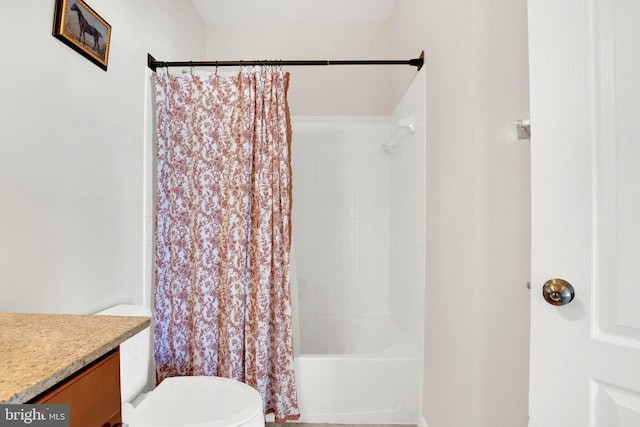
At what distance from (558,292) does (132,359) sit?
144cm

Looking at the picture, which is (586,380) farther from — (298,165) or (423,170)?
(298,165)

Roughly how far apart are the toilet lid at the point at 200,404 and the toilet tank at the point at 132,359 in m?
0.08

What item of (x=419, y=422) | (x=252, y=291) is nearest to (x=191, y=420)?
(x=252, y=291)

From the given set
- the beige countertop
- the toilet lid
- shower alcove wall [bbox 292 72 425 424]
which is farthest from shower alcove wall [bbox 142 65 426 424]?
the beige countertop

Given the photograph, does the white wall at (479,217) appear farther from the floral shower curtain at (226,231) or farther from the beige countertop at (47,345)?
the beige countertop at (47,345)

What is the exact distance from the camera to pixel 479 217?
113cm

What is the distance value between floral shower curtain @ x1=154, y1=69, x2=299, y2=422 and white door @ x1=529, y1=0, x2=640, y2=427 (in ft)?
3.58

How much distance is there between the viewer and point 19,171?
98cm

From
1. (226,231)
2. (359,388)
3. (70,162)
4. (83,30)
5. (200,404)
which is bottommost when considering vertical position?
(359,388)

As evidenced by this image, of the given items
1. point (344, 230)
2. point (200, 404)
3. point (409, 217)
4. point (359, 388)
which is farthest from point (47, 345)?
point (344, 230)

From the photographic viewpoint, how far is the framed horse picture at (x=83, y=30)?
1098mm

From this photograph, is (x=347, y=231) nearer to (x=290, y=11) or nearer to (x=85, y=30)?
(x=290, y=11)

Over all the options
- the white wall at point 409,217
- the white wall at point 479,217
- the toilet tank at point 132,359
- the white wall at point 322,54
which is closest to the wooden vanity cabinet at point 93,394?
the toilet tank at point 132,359

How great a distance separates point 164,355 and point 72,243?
2.58 ft
